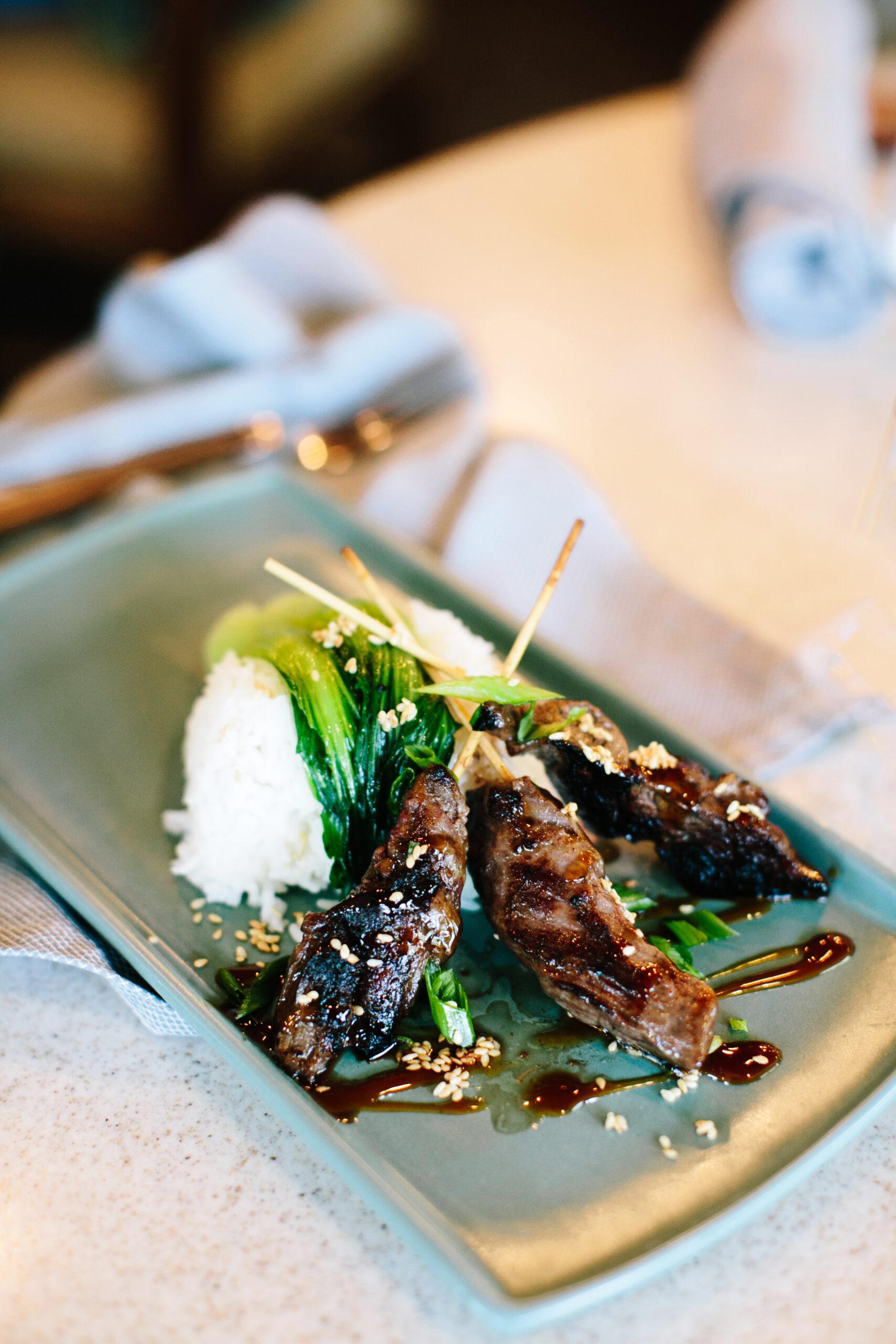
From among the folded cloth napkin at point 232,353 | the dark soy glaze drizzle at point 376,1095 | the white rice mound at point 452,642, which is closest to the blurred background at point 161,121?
the folded cloth napkin at point 232,353

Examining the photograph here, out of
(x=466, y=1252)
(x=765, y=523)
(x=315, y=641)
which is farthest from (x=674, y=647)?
(x=466, y=1252)

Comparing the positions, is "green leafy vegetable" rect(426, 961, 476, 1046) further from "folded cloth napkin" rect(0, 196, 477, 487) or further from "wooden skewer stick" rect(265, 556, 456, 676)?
"folded cloth napkin" rect(0, 196, 477, 487)

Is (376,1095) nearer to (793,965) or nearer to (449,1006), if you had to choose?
(449,1006)

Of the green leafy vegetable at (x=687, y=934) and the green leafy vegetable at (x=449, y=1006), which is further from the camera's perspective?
the green leafy vegetable at (x=687, y=934)

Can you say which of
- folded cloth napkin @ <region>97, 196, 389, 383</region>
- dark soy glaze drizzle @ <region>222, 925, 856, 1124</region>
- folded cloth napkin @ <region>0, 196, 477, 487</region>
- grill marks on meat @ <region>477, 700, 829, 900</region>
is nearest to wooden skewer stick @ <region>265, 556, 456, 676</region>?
grill marks on meat @ <region>477, 700, 829, 900</region>

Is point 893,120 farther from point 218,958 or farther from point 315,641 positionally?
point 218,958

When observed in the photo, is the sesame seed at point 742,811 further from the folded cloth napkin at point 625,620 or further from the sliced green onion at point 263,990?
the sliced green onion at point 263,990

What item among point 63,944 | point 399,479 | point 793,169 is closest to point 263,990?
point 63,944
